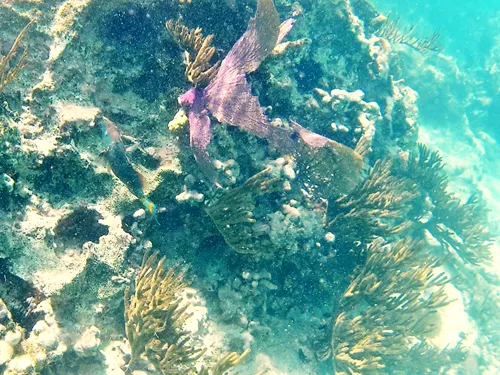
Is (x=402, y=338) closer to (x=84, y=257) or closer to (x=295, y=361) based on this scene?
(x=295, y=361)

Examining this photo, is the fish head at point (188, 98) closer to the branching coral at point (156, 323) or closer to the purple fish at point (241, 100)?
the purple fish at point (241, 100)

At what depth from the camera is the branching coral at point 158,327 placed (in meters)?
3.06

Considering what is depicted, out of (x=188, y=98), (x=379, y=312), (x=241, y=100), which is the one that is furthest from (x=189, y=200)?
(x=379, y=312)

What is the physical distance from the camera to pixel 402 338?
527 centimetres

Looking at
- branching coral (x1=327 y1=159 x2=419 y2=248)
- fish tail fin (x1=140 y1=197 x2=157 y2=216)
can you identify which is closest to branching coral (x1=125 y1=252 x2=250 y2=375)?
fish tail fin (x1=140 y1=197 x2=157 y2=216)

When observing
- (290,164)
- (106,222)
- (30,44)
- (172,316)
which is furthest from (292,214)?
(30,44)

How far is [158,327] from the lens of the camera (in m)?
3.11

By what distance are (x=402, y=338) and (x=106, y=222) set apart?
4.70 meters

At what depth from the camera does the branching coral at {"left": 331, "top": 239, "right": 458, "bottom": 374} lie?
15.6 ft

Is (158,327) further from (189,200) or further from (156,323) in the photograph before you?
(189,200)

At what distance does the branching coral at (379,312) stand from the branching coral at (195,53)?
3.56m

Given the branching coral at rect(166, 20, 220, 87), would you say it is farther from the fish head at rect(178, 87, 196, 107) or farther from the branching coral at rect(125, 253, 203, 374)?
the branching coral at rect(125, 253, 203, 374)

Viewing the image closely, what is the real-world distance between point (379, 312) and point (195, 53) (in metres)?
4.47

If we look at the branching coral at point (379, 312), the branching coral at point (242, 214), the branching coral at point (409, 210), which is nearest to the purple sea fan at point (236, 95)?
the branching coral at point (242, 214)
